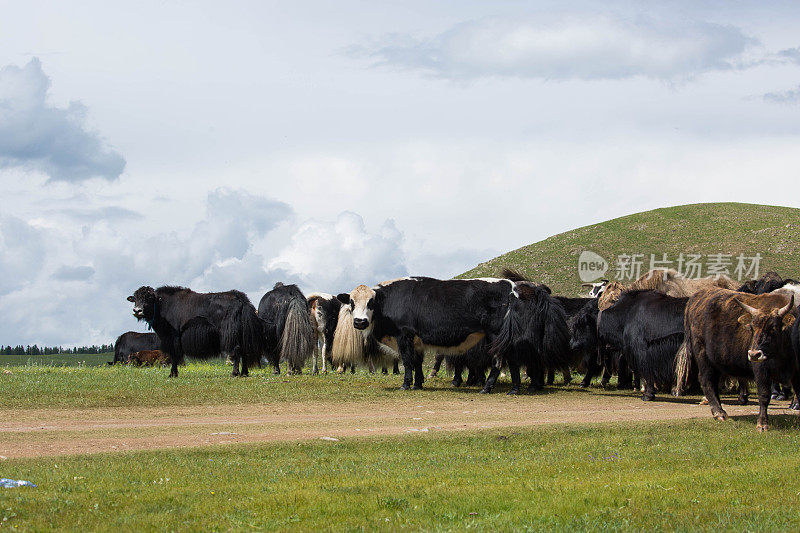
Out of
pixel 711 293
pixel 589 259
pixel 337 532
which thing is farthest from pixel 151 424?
pixel 589 259

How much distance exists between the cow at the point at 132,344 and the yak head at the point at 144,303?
23225 mm

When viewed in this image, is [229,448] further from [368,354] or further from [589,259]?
[589,259]

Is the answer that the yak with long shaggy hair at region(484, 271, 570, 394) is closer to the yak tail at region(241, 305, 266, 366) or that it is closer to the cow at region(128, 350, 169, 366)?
the yak tail at region(241, 305, 266, 366)

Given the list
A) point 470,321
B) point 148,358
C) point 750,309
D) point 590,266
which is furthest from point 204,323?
point 590,266

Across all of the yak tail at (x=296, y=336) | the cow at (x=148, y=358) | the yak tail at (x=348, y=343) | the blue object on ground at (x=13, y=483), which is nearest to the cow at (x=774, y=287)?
the yak tail at (x=348, y=343)

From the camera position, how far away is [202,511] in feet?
27.4

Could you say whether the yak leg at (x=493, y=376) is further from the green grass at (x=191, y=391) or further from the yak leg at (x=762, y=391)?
the yak leg at (x=762, y=391)

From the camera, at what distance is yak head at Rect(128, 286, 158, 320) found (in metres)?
26.8

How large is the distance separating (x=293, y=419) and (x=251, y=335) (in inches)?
405

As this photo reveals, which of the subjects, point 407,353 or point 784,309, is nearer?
point 784,309

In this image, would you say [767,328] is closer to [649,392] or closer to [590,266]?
[649,392]

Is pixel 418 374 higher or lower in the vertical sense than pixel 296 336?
lower

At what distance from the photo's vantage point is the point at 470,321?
71.8 feet

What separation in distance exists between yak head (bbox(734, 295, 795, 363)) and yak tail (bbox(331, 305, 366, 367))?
46.9ft
